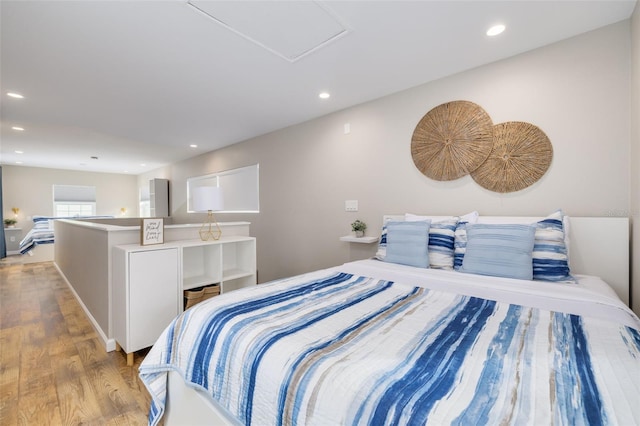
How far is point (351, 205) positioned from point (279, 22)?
1.95m

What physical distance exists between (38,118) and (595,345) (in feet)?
18.0

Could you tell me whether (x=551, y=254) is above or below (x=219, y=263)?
above

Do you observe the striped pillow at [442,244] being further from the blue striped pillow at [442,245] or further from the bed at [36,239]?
the bed at [36,239]

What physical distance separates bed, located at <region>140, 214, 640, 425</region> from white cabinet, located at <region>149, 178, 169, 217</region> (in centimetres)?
629

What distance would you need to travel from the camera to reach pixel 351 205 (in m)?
3.25

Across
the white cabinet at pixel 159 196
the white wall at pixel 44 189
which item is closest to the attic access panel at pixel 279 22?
the white cabinet at pixel 159 196

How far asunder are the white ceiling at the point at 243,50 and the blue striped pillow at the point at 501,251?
1396mm

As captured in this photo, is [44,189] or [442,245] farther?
[44,189]

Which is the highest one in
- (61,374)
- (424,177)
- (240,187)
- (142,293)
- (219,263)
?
(240,187)

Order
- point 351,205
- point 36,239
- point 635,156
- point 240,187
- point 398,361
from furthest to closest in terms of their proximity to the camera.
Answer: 1. point 36,239
2. point 240,187
3. point 351,205
4. point 635,156
5. point 398,361

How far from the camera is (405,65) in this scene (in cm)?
238

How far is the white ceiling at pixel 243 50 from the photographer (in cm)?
173

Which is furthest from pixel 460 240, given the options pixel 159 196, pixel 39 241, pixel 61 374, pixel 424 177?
pixel 39 241

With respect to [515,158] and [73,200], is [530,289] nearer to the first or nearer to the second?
[515,158]
